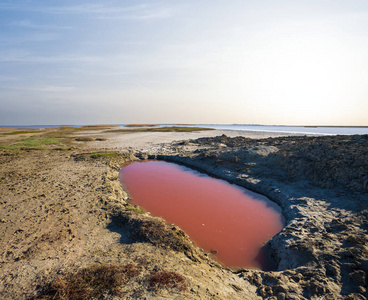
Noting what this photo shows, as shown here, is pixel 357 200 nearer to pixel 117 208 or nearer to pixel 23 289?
pixel 117 208

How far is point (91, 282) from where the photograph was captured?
13.8 ft

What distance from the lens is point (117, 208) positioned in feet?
28.1

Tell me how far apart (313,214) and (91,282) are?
8.87 metres

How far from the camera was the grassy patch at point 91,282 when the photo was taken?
154 inches

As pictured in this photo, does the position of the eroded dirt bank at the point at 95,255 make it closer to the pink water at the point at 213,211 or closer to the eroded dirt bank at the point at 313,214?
the pink water at the point at 213,211

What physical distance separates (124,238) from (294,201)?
8.62m

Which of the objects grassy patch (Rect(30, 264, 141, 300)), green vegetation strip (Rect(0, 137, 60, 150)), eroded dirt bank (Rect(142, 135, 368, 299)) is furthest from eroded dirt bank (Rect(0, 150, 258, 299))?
green vegetation strip (Rect(0, 137, 60, 150))

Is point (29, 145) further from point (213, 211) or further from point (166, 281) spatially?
point (166, 281)

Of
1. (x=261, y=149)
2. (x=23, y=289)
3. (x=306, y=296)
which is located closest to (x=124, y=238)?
(x=23, y=289)

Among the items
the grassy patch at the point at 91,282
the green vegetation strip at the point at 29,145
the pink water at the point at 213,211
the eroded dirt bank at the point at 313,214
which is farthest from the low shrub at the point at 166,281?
the green vegetation strip at the point at 29,145

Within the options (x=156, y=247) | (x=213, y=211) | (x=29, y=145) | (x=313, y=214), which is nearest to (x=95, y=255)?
(x=156, y=247)

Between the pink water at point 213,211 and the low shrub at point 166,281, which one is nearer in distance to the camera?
the low shrub at point 166,281

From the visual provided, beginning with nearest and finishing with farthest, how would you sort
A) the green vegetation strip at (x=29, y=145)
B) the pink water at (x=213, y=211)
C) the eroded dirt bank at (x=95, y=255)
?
the eroded dirt bank at (x=95, y=255) < the pink water at (x=213, y=211) < the green vegetation strip at (x=29, y=145)

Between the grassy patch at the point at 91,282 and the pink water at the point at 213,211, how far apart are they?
3370 millimetres
